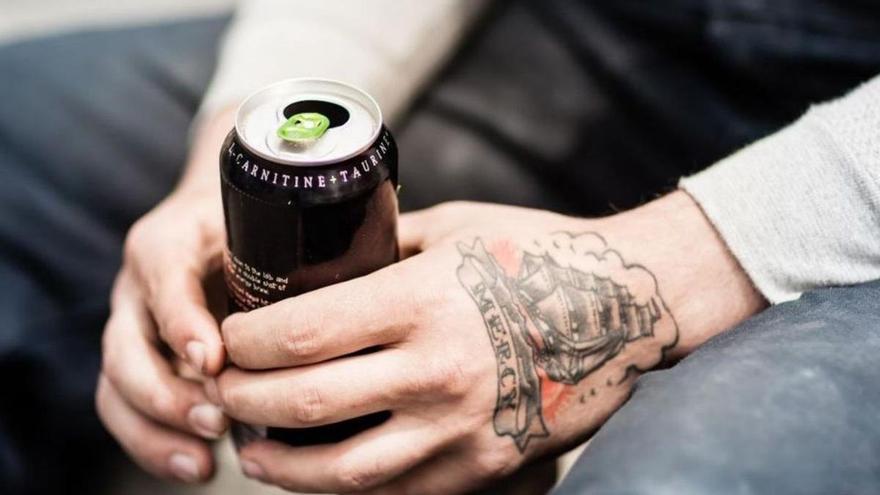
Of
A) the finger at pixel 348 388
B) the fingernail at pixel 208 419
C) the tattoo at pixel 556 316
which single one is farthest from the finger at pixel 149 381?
the tattoo at pixel 556 316

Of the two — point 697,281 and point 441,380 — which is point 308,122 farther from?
point 697,281

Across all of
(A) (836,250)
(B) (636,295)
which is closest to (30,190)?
(B) (636,295)

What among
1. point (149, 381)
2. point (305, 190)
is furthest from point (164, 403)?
point (305, 190)

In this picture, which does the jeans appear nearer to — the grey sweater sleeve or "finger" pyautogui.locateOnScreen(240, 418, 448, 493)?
the grey sweater sleeve

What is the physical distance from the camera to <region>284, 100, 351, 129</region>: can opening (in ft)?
1.77

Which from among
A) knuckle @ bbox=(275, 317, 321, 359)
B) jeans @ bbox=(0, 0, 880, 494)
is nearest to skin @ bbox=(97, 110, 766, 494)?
knuckle @ bbox=(275, 317, 321, 359)

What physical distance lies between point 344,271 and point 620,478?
0.69 feet

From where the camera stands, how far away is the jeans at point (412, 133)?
0.84 meters

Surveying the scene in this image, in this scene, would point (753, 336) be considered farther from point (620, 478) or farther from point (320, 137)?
point (320, 137)

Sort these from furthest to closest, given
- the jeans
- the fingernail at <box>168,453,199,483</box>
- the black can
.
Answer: the jeans, the fingernail at <box>168,453,199,483</box>, the black can

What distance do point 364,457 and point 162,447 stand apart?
0.22 m

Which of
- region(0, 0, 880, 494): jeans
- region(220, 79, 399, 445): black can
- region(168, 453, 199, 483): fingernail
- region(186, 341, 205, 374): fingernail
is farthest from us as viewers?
region(0, 0, 880, 494): jeans

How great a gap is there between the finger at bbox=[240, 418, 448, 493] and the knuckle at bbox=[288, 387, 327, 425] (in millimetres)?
38

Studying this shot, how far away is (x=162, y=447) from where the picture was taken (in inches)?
28.7
